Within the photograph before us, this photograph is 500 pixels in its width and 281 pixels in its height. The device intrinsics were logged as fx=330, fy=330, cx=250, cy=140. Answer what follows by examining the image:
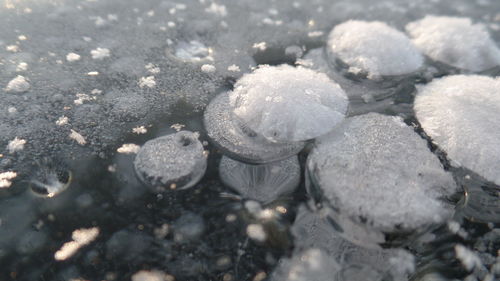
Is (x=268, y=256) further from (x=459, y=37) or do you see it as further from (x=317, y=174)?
(x=459, y=37)

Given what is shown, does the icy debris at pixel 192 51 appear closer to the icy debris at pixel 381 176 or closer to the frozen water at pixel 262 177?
the frozen water at pixel 262 177

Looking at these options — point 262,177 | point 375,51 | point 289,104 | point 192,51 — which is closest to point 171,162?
point 262,177

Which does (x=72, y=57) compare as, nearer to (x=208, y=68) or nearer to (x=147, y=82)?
(x=147, y=82)

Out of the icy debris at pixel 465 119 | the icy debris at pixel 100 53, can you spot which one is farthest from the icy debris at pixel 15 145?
the icy debris at pixel 465 119

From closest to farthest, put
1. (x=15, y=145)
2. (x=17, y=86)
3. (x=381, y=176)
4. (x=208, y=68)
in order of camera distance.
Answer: (x=381, y=176), (x=15, y=145), (x=17, y=86), (x=208, y=68)

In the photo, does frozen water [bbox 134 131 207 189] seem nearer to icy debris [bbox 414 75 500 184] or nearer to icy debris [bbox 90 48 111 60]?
icy debris [bbox 90 48 111 60]

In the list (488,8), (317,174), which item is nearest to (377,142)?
(317,174)

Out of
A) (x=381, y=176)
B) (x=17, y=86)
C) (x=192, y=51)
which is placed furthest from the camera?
(x=192, y=51)

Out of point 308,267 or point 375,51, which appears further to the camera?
point 375,51
